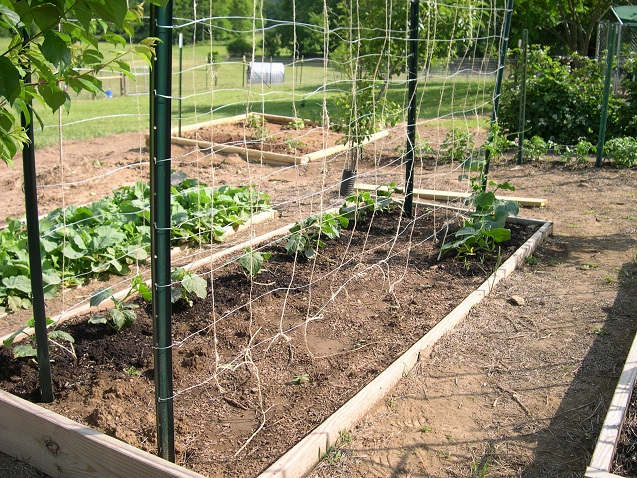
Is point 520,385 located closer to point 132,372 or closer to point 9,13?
point 132,372

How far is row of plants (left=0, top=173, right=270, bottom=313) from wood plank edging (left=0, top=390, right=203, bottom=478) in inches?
57.9

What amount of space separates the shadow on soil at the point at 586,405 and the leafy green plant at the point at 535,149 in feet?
16.9

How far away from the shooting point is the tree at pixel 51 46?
192cm

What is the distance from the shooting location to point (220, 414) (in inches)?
137

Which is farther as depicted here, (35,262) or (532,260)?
(532,260)

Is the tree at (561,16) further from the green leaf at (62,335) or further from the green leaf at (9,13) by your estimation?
the green leaf at (9,13)

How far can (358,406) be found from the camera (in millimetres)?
3434

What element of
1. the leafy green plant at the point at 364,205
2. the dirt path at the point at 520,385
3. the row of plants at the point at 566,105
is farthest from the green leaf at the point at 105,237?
the row of plants at the point at 566,105

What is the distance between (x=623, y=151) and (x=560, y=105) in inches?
72.9

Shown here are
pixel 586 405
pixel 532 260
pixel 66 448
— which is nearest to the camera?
pixel 66 448

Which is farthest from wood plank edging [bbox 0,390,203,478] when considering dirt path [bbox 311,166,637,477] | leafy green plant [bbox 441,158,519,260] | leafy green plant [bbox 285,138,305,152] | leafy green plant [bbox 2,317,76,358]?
leafy green plant [bbox 285,138,305,152]

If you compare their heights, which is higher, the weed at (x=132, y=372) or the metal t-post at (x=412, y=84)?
the metal t-post at (x=412, y=84)

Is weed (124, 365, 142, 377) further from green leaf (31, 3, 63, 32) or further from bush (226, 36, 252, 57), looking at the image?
bush (226, 36, 252, 57)

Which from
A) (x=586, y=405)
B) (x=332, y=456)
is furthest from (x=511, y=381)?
(x=332, y=456)
